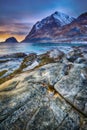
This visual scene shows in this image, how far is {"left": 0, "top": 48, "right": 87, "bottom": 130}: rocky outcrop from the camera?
6902 mm

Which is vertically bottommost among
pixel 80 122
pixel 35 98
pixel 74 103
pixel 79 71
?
pixel 80 122

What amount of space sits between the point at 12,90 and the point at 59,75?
122 inches

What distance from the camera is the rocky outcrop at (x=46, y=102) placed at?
22.6 feet

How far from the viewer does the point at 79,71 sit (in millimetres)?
9656

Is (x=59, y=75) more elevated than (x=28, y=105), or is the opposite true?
(x=59, y=75)

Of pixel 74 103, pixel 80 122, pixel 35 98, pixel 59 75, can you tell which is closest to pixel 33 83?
pixel 35 98

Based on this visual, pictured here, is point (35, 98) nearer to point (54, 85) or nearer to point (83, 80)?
point (54, 85)

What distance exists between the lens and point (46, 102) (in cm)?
768

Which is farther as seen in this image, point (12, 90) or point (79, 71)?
point (79, 71)

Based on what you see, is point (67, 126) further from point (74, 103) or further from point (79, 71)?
point (79, 71)

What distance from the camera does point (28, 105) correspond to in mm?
7398

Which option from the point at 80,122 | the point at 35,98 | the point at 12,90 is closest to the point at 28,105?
the point at 35,98

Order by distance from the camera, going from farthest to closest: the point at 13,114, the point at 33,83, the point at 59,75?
the point at 59,75
the point at 33,83
the point at 13,114

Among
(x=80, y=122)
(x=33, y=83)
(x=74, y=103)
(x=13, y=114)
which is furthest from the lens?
(x=33, y=83)
